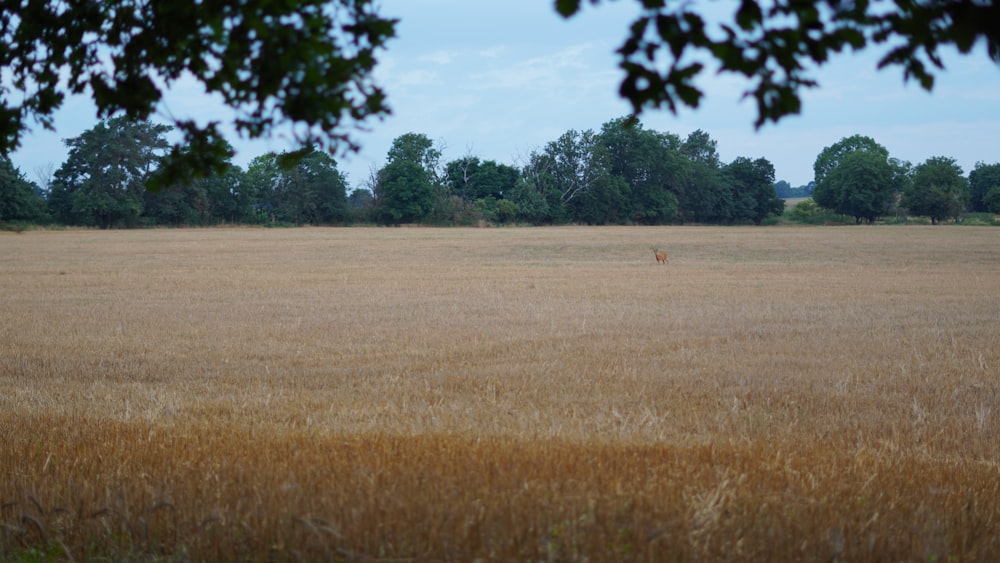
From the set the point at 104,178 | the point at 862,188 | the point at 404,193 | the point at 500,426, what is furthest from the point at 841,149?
the point at 500,426

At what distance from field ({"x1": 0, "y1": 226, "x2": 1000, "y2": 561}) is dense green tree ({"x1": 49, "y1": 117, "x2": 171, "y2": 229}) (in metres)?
73.2

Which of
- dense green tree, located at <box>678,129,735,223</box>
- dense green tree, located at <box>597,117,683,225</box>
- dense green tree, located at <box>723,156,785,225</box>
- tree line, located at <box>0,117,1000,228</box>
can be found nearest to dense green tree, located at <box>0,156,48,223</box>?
tree line, located at <box>0,117,1000,228</box>

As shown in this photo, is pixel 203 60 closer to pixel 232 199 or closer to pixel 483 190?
pixel 232 199

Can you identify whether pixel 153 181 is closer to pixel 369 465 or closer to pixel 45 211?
pixel 369 465

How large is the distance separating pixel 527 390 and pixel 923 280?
2364cm

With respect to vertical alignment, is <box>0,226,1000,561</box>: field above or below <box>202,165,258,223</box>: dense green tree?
below

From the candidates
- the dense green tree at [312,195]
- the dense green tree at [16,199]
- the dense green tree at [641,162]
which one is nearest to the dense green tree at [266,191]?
the dense green tree at [312,195]

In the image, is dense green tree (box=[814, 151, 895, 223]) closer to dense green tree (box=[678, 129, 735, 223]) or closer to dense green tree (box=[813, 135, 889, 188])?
dense green tree (box=[678, 129, 735, 223])

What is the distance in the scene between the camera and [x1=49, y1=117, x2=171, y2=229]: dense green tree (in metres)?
92.1

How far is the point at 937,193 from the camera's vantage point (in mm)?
108500

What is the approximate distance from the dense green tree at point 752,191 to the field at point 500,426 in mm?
98089

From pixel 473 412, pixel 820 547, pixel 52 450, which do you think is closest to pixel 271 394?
pixel 473 412

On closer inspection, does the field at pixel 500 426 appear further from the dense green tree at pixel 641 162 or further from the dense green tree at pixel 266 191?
the dense green tree at pixel 641 162

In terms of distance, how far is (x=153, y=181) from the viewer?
4.43 meters
